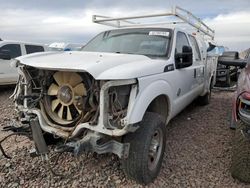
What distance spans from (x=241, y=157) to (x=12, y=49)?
25.8 ft

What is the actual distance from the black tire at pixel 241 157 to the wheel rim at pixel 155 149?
86 centimetres

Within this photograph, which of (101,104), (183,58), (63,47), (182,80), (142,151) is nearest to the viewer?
(101,104)

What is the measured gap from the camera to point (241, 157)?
316cm

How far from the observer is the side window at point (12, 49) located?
8.67 meters

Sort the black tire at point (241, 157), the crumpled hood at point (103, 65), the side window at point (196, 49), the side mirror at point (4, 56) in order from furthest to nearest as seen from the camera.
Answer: the side mirror at point (4, 56)
the side window at point (196, 49)
the black tire at point (241, 157)
the crumpled hood at point (103, 65)

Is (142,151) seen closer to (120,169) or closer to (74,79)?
(120,169)

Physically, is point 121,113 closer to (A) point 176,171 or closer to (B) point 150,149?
(B) point 150,149

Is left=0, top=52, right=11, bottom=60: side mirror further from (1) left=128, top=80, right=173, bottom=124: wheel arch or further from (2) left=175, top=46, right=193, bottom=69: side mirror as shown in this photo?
(1) left=128, top=80, right=173, bottom=124: wheel arch

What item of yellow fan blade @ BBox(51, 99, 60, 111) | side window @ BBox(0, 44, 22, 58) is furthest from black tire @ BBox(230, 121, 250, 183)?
side window @ BBox(0, 44, 22, 58)

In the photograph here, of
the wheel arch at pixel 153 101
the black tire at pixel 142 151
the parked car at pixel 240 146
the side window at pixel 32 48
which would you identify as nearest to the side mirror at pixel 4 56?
the side window at pixel 32 48

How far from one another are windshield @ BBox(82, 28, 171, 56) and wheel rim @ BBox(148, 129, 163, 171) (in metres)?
1.28

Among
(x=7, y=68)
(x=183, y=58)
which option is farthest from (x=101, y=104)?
(x=7, y=68)

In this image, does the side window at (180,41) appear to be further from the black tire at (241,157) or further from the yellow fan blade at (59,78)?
the yellow fan blade at (59,78)

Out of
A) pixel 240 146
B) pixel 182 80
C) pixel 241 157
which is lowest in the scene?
pixel 241 157
